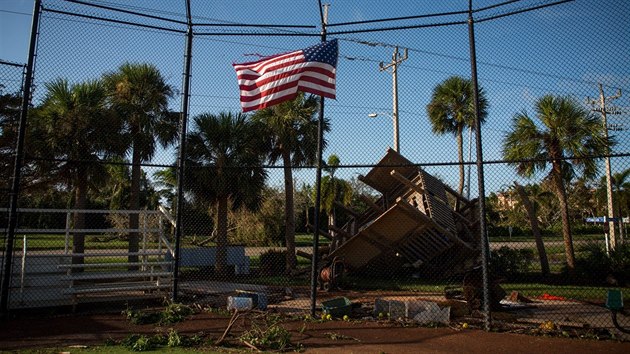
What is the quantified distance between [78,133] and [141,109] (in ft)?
8.60

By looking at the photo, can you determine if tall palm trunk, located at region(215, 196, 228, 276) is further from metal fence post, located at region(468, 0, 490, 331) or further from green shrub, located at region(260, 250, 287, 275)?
metal fence post, located at region(468, 0, 490, 331)

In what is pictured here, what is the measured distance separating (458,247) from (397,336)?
8.91 meters

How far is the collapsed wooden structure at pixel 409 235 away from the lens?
1447cm

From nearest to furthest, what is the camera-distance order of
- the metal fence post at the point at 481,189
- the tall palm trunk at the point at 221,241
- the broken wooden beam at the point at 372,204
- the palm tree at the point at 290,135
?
the metal fence post at the point at 481,189 < the broken wooden beam at the point at 372,204 < the tall palm trunk at the point at 221,241 < the palm tree at the point at 290,135

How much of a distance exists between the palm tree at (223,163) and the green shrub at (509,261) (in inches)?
372

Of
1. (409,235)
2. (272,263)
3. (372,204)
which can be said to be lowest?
(272,263)

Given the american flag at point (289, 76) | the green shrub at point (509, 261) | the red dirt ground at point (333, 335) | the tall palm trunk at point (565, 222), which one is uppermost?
the american flag at point (289, 76)

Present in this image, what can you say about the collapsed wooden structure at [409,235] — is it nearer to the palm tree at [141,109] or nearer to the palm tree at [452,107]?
the palm tree at [141,109]

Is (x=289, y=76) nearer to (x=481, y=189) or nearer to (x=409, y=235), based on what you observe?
(x=481, y=189)

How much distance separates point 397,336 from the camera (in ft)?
23.3

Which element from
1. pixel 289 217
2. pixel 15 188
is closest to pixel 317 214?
pixel 15 188

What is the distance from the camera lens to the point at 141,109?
17062 mm

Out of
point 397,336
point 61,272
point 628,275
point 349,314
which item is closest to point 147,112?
point 61,272

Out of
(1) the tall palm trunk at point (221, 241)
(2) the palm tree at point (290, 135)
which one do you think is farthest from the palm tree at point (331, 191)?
(1) the tall palm trunk at point (221, 241)
